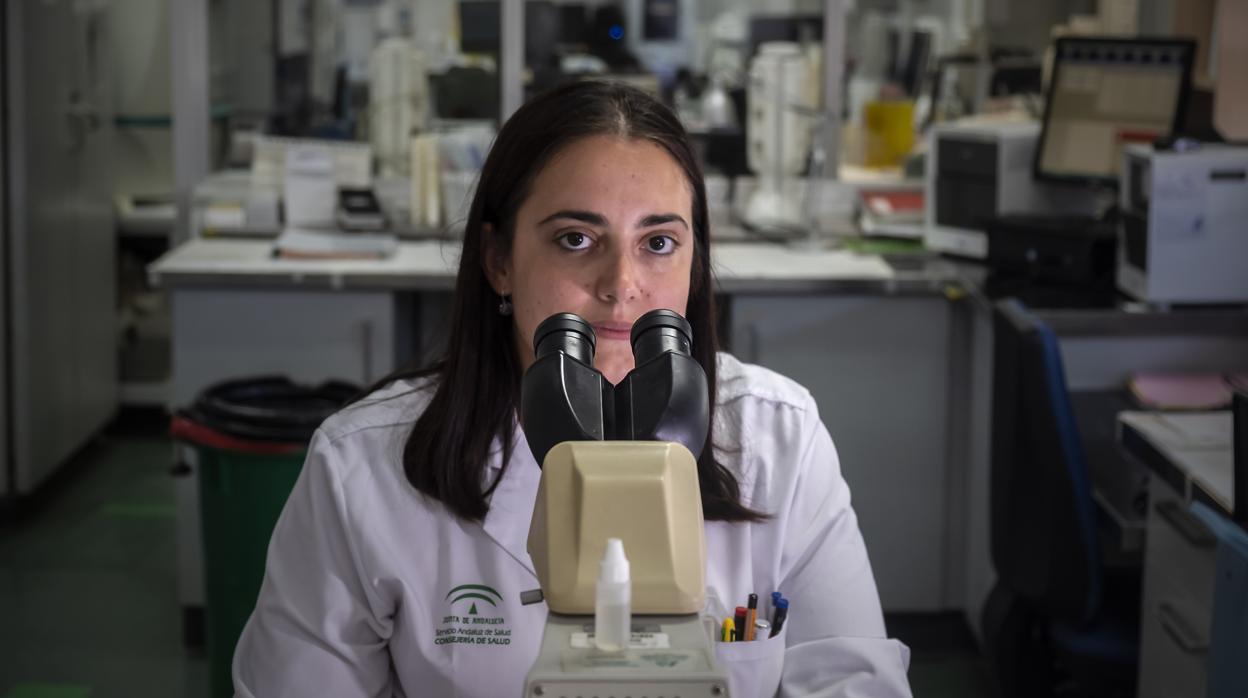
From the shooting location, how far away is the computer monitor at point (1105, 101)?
10.7ft

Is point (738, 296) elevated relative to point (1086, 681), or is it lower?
elevated

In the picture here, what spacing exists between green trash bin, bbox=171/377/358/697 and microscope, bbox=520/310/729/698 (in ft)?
5.62

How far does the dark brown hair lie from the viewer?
57.4 inches

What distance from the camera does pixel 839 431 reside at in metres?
3.35

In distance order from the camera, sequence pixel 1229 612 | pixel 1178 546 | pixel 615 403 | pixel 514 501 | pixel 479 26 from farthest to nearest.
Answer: pixel 479 26
pixel 1178 546
pixel 1229 612
pixel 514 501
pixel 615 403

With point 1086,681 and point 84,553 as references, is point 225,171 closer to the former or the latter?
point 84,553

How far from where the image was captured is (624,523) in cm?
89

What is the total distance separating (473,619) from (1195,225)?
6.26 feet

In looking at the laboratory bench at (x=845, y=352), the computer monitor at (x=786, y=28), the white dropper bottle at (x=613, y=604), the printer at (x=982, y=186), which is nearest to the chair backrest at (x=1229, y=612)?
the white dropper bottle at (x=613, y=604)

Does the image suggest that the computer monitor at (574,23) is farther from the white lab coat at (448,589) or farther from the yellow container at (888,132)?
the white lab coat at (448,589)

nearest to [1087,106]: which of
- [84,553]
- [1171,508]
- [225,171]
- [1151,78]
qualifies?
[1151,78]

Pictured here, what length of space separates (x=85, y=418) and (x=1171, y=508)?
11.0 feet

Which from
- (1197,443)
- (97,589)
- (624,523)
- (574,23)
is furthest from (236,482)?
(574,23)

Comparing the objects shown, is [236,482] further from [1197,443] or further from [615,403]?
[615,403]
